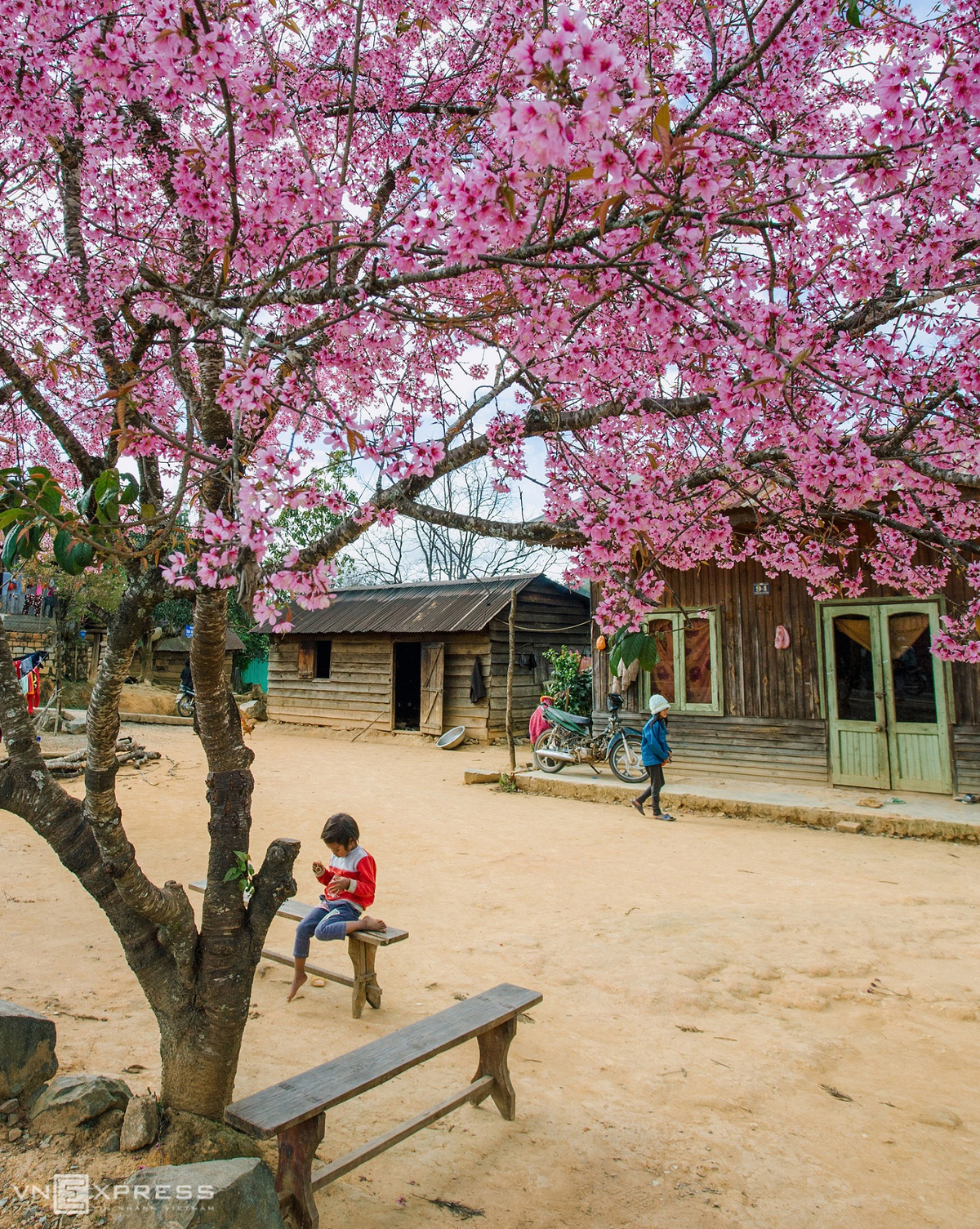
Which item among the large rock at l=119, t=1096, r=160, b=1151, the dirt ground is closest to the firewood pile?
the dirt ground

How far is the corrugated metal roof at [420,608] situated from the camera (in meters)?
17.2

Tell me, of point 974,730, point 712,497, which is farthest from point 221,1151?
point 974,730

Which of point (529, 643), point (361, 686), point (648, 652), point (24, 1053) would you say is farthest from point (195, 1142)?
point (361, 686)

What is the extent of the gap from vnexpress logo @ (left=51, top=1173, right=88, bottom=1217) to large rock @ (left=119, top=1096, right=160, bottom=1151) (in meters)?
0.17

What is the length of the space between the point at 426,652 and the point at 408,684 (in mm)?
4336

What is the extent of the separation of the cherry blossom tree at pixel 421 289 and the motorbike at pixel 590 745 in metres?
7.14

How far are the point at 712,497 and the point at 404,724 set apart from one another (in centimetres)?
1493

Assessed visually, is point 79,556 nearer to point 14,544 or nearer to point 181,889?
point 14,544

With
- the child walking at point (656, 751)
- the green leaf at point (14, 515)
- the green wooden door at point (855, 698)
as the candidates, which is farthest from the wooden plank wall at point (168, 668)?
the green leaf at point (14, 515)

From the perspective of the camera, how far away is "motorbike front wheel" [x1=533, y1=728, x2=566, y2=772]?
41.4 ft

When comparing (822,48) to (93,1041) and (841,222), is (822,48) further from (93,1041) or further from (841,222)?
(93,1041)

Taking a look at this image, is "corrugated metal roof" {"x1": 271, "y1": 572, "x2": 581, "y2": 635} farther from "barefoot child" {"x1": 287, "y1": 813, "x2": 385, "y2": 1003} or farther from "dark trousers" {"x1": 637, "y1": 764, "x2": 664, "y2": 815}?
"barefoot child" {"x1": 287, "y1": 813, "x2": 385, "y2": 1003}

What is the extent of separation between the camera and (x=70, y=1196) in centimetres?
236

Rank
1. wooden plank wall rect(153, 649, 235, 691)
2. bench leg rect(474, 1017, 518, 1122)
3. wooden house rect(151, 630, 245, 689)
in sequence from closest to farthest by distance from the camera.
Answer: bench leg rect(474, 1017, 518, 1122), wooden house rect(151, 630, 245, 689), wooden plank wall rect(153, 649, 235, 691)
